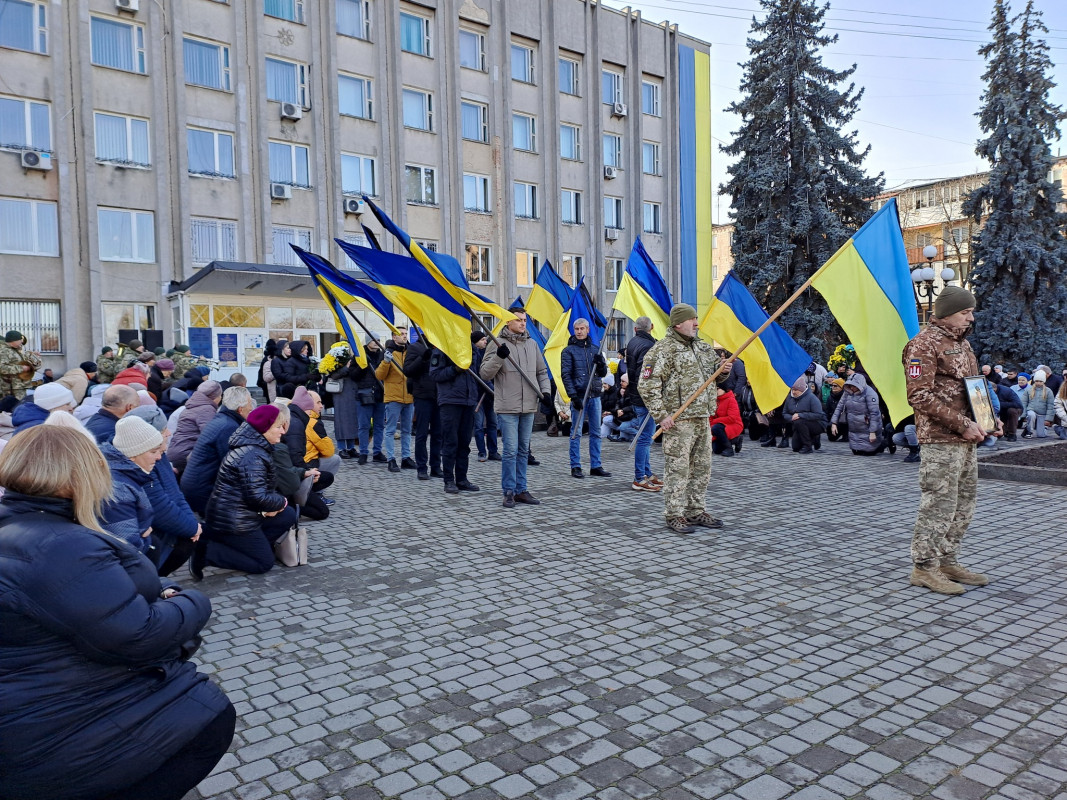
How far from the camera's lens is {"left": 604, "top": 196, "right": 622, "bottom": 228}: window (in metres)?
37.5

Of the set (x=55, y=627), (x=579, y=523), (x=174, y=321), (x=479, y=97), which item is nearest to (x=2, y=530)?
(x=55, y=627)

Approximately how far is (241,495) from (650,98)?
37224 millimetres

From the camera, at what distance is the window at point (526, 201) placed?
3456cm

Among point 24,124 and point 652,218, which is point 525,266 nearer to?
point 652,218

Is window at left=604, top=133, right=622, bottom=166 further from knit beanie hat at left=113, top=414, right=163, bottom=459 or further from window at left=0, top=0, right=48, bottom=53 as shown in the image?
knit beanie hat at left=113, top=414, right=163, bottom=459

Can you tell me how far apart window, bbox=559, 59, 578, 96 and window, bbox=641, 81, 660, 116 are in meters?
A: 3.93

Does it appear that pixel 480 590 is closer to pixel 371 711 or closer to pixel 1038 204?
pixel 371 711

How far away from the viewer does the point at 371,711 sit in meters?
3.96

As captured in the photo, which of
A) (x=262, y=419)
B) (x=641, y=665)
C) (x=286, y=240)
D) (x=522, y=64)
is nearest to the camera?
(x=641, y=665)

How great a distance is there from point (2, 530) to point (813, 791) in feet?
9.95

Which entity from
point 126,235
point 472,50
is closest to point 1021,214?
point 472,50

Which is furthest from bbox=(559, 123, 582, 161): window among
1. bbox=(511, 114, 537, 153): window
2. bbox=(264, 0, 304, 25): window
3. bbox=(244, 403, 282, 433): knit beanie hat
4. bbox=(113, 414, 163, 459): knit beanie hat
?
bbox=(113, 414, 163, 459): knit beanie hat

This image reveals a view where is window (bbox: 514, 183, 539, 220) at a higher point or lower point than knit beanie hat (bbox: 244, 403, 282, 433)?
higher

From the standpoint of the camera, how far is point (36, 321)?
24.2m
